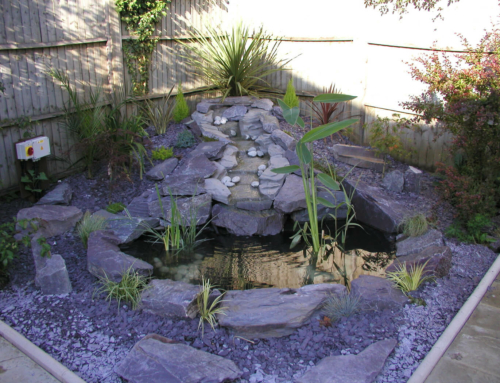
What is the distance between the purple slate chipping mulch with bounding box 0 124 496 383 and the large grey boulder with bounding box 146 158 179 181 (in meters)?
1.91

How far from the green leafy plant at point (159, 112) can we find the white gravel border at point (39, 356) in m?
3.89

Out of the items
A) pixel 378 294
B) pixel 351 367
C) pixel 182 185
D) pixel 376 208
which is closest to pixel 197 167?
pixel 182 185

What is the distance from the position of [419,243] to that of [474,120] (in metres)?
1.34

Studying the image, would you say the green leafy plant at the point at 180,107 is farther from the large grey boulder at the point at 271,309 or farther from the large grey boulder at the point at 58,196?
the large grey boulder at the point at 271,309

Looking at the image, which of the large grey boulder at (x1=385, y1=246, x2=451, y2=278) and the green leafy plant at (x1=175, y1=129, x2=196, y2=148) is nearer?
the large grey boulder at (x1=385, y1=246, x2=451, y2=278)

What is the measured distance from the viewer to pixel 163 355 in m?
2.79

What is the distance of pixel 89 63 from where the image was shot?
18.8 ft

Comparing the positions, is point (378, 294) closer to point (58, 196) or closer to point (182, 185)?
point (182, 185)

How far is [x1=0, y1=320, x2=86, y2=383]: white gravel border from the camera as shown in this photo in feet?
8.71

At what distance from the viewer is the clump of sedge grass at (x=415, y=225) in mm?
4566

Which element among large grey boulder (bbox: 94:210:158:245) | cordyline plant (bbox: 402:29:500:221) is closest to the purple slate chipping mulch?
large grey boulder (bbox: 94:210:158:245)

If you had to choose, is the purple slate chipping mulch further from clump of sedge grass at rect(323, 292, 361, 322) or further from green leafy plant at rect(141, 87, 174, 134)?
green leafy plant at rect(141, 87, 174, 134)

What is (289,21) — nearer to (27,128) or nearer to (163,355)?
(27,128)

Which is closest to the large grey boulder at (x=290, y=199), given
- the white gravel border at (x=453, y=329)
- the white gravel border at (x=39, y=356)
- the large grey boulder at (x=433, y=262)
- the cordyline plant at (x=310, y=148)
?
the cordyline plant at (x=310, y=148)
